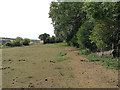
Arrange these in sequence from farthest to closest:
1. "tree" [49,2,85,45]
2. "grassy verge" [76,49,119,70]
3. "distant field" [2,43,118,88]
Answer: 1. "tree" [49,2,85,45]
2. "grassy verge" [76,49,119,70]
3. "distant field" [2,43,118,88]

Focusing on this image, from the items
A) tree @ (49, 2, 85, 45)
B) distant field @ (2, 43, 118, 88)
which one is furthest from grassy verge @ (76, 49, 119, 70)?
tree @ (49, 2, 85, 45)

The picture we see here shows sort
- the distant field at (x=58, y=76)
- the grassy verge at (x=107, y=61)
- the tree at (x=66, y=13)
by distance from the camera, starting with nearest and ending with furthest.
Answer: the distant field at (x=58, y=76)
the grassy verge at (x=107, y=61)
the tree at (x=66, y=13)

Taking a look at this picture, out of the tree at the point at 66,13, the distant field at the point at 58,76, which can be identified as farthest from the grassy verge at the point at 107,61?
the tree at the point at 66,13

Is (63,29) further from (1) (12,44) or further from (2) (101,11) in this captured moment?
(1) (12,44)

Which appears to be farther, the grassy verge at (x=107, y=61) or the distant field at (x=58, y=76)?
the grassy verge at (x=107, y=61)

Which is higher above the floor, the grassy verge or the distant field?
the grassy verge

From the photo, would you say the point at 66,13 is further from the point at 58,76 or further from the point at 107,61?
the point at 58,76

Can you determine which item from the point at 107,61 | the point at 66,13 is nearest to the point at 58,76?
the point at 107,61

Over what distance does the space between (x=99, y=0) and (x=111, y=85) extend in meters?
4.63

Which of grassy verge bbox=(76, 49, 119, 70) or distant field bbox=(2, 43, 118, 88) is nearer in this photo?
distant field bbox=(2, 43, 118, 88)

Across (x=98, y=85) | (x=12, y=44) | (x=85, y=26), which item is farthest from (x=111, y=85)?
(x=12, y=44)

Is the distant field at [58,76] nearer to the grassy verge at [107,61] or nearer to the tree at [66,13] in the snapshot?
the grassy verge at [107,61]

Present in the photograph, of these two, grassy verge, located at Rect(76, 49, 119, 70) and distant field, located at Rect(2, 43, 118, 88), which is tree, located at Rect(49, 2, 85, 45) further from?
distant field, located at Rect(2, 43, 118, 88)

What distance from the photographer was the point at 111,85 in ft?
11.2
